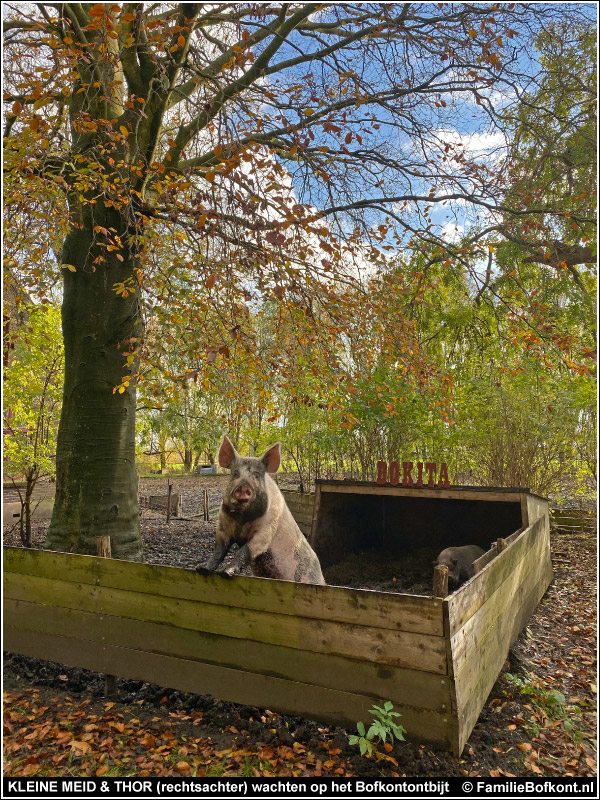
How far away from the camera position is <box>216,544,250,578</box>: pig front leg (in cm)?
327

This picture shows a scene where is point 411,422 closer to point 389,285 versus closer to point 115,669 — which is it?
point 389,285

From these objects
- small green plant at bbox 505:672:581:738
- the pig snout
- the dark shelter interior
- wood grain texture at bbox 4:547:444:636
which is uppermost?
the pig snout

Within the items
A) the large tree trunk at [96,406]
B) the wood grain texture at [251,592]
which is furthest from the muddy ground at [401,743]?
the large tree trunk at [96,406]

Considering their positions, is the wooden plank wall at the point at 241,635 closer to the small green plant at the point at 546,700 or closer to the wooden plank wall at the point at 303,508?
the small green plant at the point at 546,700

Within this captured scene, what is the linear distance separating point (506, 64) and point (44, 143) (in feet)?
13.5

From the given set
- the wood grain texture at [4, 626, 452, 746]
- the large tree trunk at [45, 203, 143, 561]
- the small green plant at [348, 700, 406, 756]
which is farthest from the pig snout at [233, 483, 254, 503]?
the large tree trunk at [45, 203, 143, 561]

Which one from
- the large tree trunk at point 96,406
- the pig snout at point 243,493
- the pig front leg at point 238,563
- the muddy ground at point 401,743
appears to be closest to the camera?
the muddy ground at point 401,743

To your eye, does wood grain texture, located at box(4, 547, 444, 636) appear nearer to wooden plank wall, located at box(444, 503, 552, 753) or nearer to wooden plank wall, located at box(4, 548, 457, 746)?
wooden plank wall, located at box(4, 548, 457, 746)

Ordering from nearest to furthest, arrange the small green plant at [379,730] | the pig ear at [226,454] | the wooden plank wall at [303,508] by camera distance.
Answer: the small green plant at [379,730], the pig ear at [226,454], the wooden plank wall at [303,508]

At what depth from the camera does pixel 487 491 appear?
5660mm

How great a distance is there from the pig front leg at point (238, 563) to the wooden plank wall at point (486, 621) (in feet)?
4.48

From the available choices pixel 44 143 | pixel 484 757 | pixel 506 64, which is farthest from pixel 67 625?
pixel 506 64

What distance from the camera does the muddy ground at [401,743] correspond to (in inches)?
108

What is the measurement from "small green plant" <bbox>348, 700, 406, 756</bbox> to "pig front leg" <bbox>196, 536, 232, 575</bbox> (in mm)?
1258
